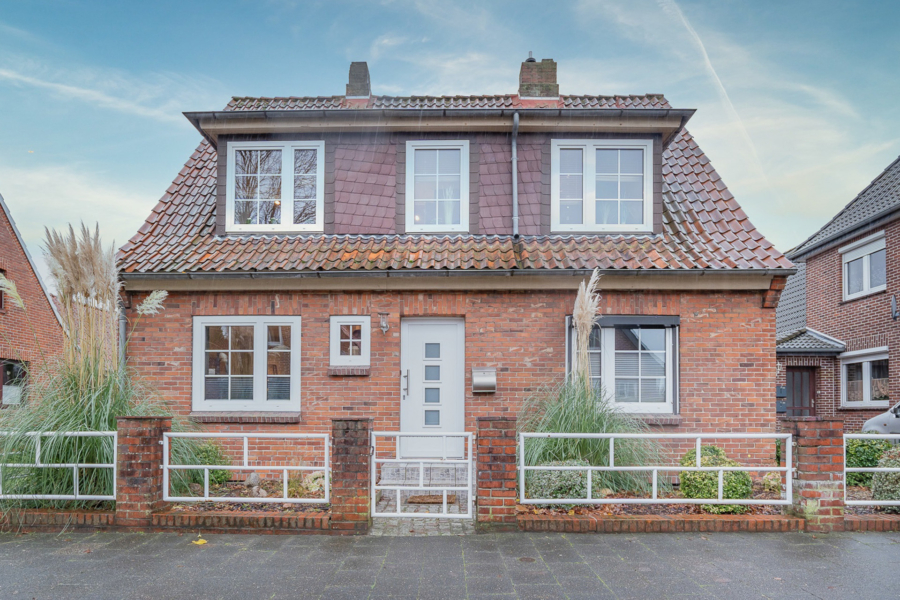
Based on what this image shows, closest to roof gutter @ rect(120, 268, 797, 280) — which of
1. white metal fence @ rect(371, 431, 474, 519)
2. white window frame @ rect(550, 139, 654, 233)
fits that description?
white window frame @ rect(550, 139, 654, 233)

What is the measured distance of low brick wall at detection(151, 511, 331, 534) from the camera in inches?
217

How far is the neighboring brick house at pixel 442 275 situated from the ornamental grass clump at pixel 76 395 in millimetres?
1979

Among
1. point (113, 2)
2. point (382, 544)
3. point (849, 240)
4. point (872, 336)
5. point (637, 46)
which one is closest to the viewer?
point (382, 544)

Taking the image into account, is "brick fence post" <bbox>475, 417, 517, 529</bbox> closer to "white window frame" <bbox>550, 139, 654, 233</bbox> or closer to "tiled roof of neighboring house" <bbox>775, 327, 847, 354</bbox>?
"white window frame" <bbox>550, 139, 654, 233</bbox>

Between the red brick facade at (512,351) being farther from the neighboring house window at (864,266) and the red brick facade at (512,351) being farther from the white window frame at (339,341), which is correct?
the neighboring house window at (864,266)

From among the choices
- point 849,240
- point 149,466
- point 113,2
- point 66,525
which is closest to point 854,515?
point 149,466

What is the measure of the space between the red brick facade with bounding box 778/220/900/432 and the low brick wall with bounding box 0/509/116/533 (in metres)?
15.3

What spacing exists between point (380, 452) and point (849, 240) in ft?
45.5

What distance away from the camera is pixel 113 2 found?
10.4 meters

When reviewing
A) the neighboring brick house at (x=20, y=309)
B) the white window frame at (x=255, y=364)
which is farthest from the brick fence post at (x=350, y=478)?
the neighboring brick house at (x=20, y=309)

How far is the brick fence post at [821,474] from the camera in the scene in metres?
5.58

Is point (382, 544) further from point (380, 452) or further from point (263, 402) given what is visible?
point (263, 402)

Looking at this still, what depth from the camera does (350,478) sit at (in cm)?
546

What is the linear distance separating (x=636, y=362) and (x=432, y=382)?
3.07 m
